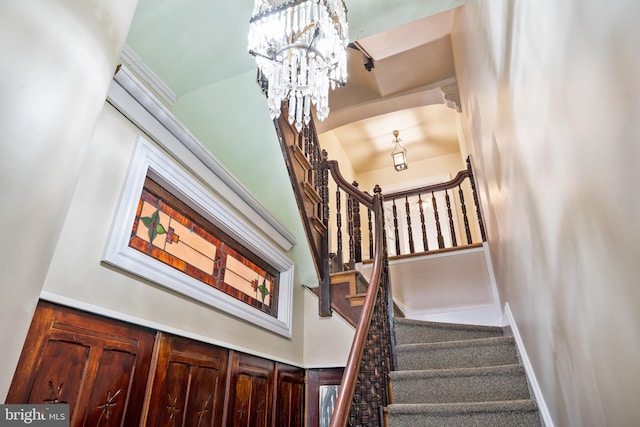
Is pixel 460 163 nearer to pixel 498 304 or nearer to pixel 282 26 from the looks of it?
pixel 498 304

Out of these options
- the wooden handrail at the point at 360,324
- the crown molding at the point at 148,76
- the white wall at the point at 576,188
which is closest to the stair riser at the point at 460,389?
the white wall at the point at 576,188

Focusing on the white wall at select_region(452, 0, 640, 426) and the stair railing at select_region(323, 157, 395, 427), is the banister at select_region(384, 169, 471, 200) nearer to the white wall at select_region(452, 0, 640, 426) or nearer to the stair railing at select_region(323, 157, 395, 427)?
the stair railing at select_region(323, 157, 395, 427)

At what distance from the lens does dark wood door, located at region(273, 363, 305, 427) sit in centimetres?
292

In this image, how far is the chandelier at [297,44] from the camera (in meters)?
2.07

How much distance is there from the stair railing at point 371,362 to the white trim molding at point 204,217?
34.3 inches

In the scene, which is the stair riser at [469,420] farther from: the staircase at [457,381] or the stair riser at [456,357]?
the stair riser at [456,357]

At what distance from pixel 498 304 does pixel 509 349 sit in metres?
1.04

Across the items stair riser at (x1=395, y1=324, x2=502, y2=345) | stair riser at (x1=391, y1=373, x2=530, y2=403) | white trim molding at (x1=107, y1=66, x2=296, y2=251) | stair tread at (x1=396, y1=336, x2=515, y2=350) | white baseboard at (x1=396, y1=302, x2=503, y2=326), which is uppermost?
white trim molding at (x1=107, y1=66, x2=296, y2=251)

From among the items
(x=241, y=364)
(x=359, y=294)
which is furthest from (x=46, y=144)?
(x=359, y=294)

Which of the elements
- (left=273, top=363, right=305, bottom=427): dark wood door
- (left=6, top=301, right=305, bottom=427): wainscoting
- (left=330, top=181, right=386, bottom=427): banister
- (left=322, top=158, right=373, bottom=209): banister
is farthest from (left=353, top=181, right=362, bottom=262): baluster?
(left=6, top=301, right=305, bottom=427): wainscoting

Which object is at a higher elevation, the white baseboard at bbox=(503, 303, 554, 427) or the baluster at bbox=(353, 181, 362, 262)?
the baluster at bbox=(353, 181, 362, 262)

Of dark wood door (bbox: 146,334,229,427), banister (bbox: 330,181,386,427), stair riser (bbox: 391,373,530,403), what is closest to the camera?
banister (bbox: 330,181,386,427)

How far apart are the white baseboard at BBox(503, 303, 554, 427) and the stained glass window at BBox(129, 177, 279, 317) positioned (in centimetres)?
175

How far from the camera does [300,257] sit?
3482 mm
